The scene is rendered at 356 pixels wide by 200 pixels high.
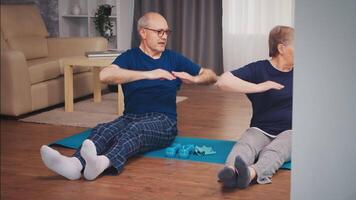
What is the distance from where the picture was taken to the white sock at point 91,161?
98 cm

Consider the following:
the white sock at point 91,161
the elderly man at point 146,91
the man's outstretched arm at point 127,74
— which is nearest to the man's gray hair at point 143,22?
the elderly man at point 146,91

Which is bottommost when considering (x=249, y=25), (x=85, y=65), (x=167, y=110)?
(x=167, y=110)

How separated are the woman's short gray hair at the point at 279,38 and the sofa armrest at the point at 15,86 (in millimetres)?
522

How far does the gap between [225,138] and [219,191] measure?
41 centimetres

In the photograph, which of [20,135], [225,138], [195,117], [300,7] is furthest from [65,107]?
[300,7]

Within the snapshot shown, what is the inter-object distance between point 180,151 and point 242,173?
0.88 ft

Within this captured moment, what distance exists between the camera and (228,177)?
94 cm

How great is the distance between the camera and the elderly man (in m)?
1.10

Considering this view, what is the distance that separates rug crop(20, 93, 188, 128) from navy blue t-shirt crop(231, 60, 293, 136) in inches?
21.8

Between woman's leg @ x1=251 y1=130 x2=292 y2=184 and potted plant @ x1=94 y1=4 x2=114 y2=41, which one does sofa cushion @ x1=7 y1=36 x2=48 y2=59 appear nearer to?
potted plant @ x1=94 y1=4 x2=114 y2=41

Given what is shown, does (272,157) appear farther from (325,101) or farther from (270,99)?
(325,101)

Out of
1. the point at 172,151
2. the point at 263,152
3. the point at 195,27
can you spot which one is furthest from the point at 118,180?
the point at 195,27

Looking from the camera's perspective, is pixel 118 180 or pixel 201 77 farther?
pixel 201 77

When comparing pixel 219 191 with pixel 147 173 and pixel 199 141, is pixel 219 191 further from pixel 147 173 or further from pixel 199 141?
pixel 199 141
